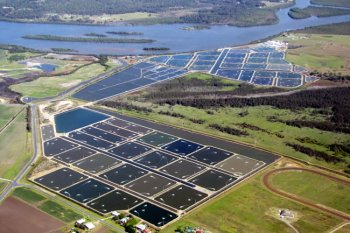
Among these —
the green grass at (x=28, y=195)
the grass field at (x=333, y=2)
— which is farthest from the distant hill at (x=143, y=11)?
the green grass at (x=28, y=195)

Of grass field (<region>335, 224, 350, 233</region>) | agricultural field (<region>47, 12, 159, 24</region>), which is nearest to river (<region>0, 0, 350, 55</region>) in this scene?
agricultural field (<region>47, 12, 159, 24</region>)

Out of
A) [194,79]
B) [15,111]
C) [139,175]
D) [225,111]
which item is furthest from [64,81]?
[139,175]

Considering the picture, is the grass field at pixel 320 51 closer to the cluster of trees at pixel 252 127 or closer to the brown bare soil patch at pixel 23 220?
the cluster of trees at pixel 252 127

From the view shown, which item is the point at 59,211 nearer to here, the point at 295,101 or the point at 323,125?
the point at 323,125

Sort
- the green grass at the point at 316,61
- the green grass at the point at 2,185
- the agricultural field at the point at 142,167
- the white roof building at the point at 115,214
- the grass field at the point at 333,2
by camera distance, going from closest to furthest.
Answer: the white roof building at the point at 115,214 < the agricultural field at the point at 142,167 < the green grass at the point at 2,185 < the green grass at the point at 316,61 < the grass field at the point at 333,2

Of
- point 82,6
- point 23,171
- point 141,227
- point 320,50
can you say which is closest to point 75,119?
point 23,171

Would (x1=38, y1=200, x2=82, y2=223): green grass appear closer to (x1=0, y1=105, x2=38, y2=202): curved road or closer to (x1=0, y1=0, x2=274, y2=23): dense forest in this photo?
(x1=0, y1=105, x2=38, y2=202): curved road

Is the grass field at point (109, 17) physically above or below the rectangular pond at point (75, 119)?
above

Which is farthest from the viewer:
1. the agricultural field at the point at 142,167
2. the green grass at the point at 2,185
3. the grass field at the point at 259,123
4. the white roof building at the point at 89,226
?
the grass field at the point at 259,123

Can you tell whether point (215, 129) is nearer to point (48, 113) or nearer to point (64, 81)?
point (48, 113)
